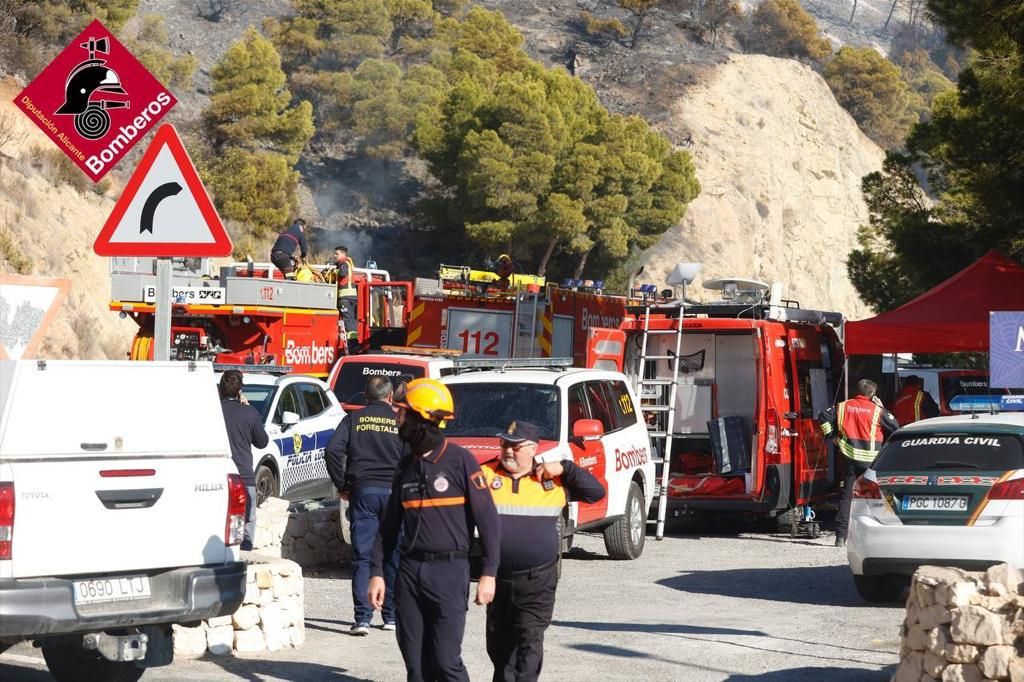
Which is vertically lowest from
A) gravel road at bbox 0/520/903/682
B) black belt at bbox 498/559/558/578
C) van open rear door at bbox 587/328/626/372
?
gravel road at bbox 0/520/903/682

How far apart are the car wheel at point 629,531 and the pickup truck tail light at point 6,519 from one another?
8044 mm

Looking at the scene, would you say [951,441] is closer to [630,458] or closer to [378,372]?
[630,458]

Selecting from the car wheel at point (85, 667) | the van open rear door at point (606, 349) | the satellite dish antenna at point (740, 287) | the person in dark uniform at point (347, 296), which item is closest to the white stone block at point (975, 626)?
the car wheel at point (85, 667)

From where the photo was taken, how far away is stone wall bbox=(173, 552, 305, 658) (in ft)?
30.2

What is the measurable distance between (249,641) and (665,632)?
9.59 feet

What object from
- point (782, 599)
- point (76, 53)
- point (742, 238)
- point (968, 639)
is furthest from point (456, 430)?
point (742, 238)

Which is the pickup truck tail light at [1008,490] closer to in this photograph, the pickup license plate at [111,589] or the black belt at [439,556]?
the black belt at [439,556]

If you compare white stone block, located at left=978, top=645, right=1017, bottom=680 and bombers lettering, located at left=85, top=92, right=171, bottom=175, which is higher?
bombers lettering, located at left=85, top=92, right=171, bottom=175

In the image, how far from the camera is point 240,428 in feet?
37.2

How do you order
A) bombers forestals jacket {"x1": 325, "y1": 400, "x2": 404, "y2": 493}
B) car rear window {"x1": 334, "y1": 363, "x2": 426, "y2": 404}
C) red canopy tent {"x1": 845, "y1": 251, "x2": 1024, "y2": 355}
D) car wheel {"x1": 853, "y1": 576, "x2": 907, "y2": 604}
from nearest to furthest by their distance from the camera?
1. bombers forestals jacket {"x1": 325, "y1": 400, "x2": 404, "y2": 493}
2. car wheel {"x1": 853, "y1": 576, "x2": 907, "y2": 604}
3. red canopy tent {"x1": 845, "y1": 251, "x2": 1024, "y2": 355}
4. car rear window {"x1": 334, "y1": 363, "x2": 426, "y2": 404}

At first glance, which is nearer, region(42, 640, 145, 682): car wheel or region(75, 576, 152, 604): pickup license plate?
region(75, 576, 152, 604): pickup license plate

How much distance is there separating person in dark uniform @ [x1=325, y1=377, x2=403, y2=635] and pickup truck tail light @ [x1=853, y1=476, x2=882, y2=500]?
3.77m

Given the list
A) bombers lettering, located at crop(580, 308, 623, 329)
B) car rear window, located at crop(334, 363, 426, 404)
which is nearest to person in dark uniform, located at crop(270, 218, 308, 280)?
bombers lettering, located at crop(580, 308, 623, 329)

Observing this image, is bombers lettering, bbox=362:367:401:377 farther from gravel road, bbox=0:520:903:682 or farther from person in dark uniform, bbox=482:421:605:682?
person in dark uniform, bbox=482:421:605:682
